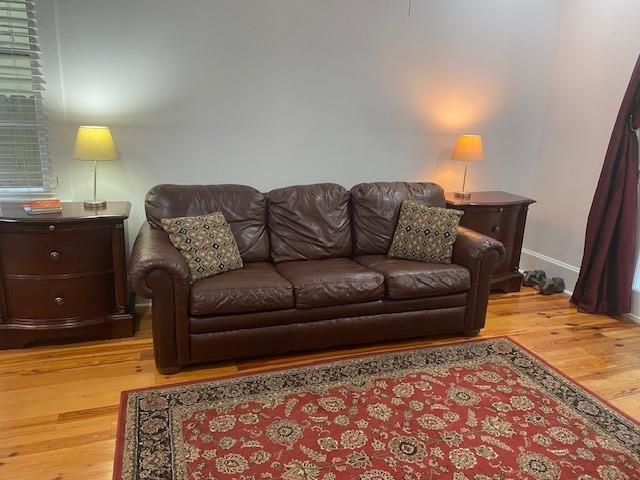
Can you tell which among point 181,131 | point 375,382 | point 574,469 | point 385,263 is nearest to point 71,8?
point 181,131

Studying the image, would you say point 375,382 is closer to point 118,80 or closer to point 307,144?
point 307,144

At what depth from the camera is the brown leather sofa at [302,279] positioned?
8.48 feet

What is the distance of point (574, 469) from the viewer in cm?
202

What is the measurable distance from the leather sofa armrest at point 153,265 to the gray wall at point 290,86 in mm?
939

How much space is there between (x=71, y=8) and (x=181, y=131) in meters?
0.98

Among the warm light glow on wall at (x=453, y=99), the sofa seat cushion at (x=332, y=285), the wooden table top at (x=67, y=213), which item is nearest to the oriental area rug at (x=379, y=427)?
the sofa seat cushion at (x=332, y=285)

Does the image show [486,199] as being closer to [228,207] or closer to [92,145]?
[228,207]

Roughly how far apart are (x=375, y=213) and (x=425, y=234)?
43cm

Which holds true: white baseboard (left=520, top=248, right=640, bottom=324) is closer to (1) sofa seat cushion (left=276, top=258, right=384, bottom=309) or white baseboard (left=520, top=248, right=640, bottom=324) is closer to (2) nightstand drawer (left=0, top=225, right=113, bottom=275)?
(1) sofa seat cushion (left=276, top=258, right=384, bottom=309)

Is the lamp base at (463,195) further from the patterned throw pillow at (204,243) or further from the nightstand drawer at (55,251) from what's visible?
the nightstand drawer at (55,251)

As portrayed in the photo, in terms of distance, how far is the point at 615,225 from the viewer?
359 centimetres

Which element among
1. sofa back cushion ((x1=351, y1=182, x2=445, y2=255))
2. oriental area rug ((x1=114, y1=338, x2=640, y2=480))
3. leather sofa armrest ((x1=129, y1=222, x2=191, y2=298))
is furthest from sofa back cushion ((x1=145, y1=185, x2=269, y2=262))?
oriental area rug ((x1=114, y1=338, x2=640, y2=480))

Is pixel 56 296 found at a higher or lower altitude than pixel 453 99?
lower

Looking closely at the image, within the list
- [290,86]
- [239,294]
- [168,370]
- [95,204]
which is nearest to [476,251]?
[239,294]
